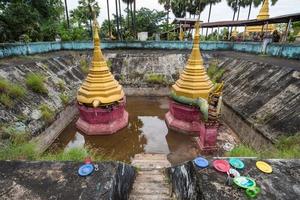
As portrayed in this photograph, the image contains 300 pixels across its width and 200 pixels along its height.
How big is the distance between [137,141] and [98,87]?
3.17 meters

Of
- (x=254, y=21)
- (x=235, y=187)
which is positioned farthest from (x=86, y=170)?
(x=254, y=21)

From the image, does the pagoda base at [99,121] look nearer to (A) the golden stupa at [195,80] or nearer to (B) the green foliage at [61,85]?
(B) the green foliage at [61,85]

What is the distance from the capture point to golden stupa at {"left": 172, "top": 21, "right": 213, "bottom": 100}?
33.2 feet

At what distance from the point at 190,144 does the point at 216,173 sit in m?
5.91

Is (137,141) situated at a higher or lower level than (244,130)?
lower

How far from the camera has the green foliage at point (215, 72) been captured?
47.5ft

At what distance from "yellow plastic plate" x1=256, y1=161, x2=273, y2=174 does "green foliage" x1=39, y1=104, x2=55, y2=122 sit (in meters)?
8.28

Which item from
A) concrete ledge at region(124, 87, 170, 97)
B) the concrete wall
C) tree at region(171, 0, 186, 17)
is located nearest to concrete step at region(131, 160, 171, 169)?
concrete ledge at region(124, 87, 170, 97)

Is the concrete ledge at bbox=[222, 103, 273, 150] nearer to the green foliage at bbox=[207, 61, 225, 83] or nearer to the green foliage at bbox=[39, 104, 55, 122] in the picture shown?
the green foliage at bbox=[207, 61, 225, 83]

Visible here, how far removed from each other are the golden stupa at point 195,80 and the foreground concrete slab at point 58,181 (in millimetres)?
6719

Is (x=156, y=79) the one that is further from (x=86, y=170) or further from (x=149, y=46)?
(x=86, y=170)

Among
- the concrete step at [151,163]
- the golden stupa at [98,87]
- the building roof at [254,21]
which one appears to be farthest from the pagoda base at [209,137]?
the building roof at [254,21]

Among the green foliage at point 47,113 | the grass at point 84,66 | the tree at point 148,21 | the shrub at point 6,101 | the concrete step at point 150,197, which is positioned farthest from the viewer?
the tree at point 148,21

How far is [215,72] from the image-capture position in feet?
50.7
